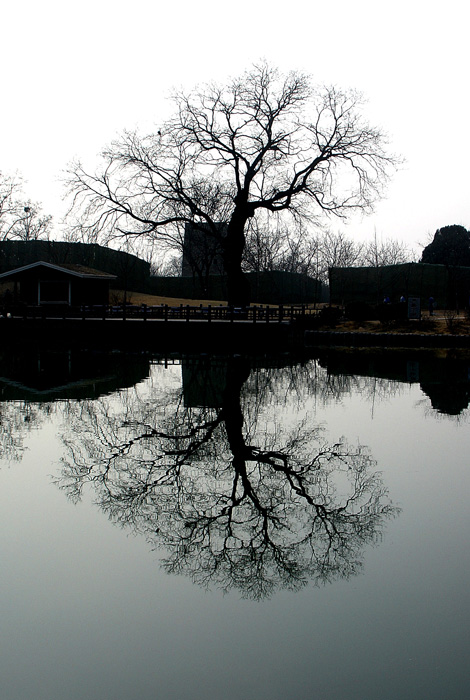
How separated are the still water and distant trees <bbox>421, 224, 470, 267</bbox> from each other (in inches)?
1564

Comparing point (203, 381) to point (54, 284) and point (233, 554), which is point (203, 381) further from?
point (54, 284)

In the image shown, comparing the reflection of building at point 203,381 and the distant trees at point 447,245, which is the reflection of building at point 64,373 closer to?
the reflection of building at point 203,381

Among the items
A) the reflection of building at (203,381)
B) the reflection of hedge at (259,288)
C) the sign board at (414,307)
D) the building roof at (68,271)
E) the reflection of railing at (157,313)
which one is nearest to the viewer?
the reflection of building at (203,381)

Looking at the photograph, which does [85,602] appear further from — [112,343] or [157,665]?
[112,343]

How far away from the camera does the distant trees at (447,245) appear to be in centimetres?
5300

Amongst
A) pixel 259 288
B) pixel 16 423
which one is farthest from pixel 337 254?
pixel 16 423

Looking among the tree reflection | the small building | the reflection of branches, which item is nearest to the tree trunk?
the small building

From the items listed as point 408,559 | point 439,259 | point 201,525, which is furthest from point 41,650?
point 439,259

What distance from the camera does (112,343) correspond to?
3653cm

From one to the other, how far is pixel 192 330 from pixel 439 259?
2776cm

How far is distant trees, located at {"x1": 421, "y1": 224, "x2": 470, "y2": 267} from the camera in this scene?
174 ft

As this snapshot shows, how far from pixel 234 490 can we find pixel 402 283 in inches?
1420

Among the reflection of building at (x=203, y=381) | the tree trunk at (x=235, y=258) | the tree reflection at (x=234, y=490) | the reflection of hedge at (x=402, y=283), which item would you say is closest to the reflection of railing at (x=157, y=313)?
the tree trunk at (x=235, y=258)

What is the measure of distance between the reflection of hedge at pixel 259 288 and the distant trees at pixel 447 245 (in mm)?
10035
